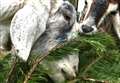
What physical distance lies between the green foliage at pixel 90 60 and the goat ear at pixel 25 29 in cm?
7

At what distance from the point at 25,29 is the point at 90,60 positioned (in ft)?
1.05

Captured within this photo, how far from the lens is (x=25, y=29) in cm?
161

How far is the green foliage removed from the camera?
167cm

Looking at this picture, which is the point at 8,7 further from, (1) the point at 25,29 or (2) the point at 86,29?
(2) the point at 86,29

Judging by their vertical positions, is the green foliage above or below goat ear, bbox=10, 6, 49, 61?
below

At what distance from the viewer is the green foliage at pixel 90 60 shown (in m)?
1.67

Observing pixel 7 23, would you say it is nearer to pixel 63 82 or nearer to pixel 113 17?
pixel 63 82

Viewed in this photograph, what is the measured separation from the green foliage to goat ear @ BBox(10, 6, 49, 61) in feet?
0.24

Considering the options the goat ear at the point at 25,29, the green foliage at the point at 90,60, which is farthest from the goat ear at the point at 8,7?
the green foliage at the point at 90,60

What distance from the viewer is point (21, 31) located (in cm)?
161

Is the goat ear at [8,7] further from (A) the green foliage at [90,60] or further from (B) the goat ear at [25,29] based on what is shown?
(A) the green foliage at [90,60]

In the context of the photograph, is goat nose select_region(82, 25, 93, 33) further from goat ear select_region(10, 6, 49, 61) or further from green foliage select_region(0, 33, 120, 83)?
goat ear select_region(10, 6, 49, 61)

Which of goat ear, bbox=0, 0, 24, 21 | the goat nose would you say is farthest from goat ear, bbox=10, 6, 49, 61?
the goat nose

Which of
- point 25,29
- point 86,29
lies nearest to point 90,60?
point 86,29
